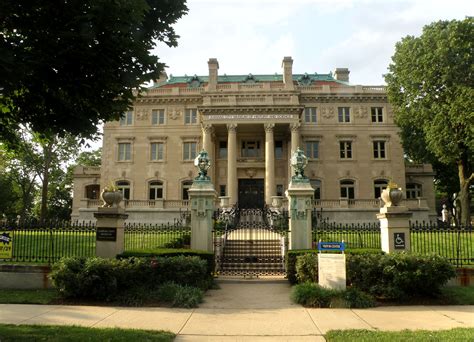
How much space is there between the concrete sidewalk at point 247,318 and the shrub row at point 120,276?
0.62 meters

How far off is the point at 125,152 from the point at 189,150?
7.21 meters

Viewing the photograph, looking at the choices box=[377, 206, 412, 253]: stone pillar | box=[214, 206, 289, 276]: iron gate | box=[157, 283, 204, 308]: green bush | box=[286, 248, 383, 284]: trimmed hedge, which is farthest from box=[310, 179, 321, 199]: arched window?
box=[157, 283, 204, 308]: green bush

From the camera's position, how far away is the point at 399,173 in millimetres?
43500

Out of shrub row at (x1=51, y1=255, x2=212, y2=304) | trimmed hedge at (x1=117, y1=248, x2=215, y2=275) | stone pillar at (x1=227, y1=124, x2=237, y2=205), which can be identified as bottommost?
shrub row at (x1=51, y1=255, x2=212, y2=304)

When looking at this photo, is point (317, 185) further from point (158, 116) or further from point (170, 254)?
point (170, 254)

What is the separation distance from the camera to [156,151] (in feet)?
148

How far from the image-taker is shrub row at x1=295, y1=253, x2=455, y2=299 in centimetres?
1042

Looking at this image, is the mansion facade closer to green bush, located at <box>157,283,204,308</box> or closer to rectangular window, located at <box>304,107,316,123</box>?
rectangular window, located at <box>304,107,316,123</box>

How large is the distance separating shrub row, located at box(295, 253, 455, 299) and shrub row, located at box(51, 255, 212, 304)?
14.5 feet

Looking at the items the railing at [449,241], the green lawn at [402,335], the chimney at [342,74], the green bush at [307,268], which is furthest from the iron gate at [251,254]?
the chimney at [342,74]

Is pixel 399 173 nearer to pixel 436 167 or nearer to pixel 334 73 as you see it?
pixel 436 167

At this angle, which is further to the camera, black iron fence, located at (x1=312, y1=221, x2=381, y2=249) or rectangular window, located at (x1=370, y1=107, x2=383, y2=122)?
rectangular window, located at (x1=370, y1=107, x2=383, y2=122)

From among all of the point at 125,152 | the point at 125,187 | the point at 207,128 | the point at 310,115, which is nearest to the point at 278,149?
the point at 310,115

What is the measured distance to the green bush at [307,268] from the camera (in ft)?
38.5
